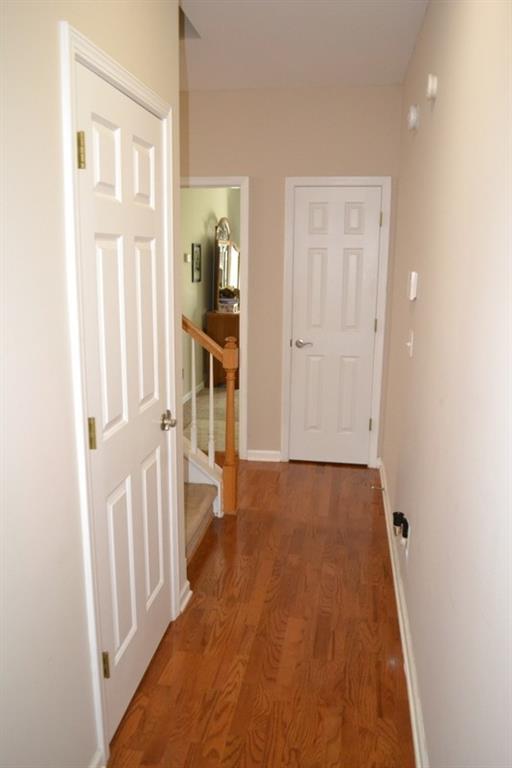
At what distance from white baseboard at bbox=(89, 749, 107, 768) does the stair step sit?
1.25m

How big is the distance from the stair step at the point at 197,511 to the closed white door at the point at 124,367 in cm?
72

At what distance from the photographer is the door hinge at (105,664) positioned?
179cm

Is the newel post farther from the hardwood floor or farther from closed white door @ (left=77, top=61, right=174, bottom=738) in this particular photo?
closed white door @ (left=77, top=61, right=174, bottom=738)

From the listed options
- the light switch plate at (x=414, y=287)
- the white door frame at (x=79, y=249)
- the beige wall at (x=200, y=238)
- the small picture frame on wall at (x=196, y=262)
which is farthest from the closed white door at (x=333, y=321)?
the small picture frame on wall at (x=196, y=262)

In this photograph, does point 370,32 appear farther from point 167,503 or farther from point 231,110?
point 167,503

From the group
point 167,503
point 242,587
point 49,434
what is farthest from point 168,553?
point 49,434

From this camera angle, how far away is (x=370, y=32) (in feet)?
10.0

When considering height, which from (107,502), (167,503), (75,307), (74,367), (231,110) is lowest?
(167,503)

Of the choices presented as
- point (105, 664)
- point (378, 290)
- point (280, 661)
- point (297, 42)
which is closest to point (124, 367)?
point (105, 664)

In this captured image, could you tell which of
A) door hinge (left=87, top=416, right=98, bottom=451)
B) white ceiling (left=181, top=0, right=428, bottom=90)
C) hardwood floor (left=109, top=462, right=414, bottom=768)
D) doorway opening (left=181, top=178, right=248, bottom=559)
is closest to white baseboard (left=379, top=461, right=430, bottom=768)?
hardwood floor (left=109, top=462, right=414, bottom=768)

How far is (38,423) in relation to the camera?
53.5 inches

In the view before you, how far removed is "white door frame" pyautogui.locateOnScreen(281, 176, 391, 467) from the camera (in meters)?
4.11

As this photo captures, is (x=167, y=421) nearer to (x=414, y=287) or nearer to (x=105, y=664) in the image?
(x=105, y=664)

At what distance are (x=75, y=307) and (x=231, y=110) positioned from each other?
10.6ft
